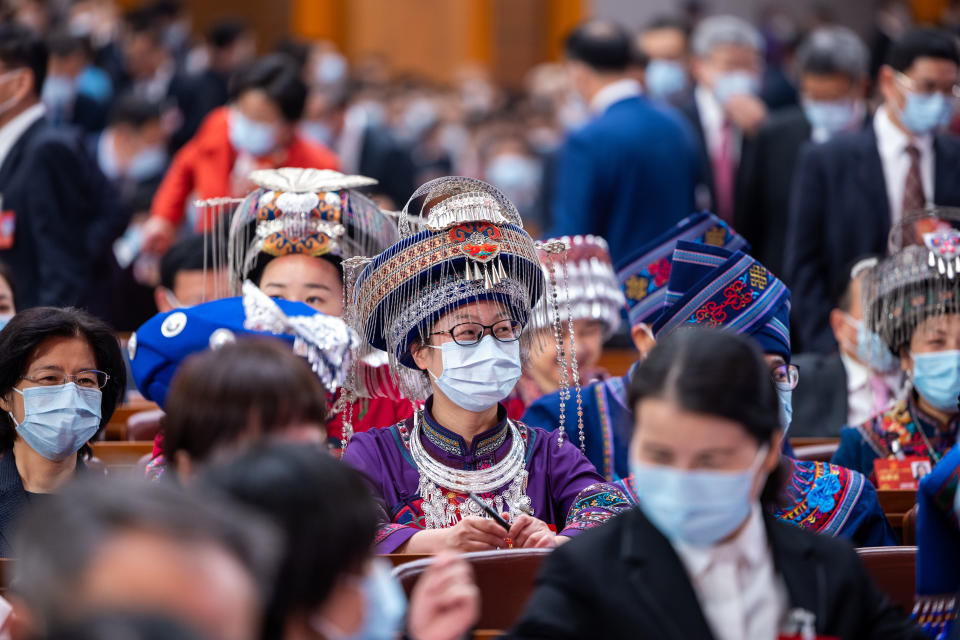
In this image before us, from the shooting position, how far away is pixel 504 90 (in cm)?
1636

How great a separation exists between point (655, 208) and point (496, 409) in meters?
3.22

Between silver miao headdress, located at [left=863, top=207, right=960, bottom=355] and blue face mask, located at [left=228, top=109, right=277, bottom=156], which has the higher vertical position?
blue face mask, located at [left=228, top=109, right=277, bottom=156]

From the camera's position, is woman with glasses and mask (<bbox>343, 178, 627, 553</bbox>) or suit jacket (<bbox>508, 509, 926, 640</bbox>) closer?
suit jacket (<bbox>508, 509, 926, 640</bbox>)

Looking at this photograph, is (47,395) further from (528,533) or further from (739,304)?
(739,304)

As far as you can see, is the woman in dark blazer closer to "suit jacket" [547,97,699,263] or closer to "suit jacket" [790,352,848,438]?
"suit jacket" [790,352,848,438]

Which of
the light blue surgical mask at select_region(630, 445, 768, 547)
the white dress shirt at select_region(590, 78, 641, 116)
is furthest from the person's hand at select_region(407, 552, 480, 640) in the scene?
the white dress shirt at select_region(590, 78, 641, 116)

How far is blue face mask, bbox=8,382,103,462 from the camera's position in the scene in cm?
311

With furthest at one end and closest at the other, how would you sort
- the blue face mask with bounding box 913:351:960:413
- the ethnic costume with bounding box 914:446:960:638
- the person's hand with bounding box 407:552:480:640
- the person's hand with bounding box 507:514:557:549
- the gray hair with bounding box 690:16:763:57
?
the gray hair with bounding box 690:16:763:57 → the blue face mask with bounding box 913:351:960:413 → the person's hand with bounding box 507:514:557:549 → the ethnic costume with bounding box 914:446:960:638 → the person's hand with bounding box 407:552:480:640

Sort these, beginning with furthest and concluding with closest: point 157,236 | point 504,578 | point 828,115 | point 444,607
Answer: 1. point 828,115
2. point 157,236
3. point 504,578
4. point 444,607

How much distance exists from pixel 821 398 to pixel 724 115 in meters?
3.10

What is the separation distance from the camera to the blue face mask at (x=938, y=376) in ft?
11.7

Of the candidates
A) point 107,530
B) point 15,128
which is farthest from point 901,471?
point 15,128

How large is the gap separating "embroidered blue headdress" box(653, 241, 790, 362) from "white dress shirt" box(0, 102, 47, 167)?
3.22 metres

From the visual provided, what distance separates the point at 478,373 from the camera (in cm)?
306
